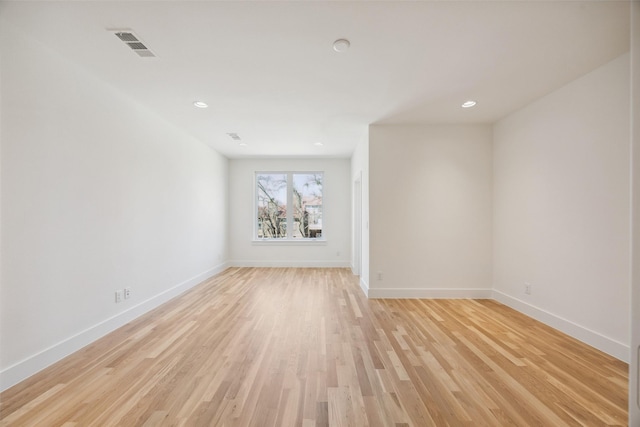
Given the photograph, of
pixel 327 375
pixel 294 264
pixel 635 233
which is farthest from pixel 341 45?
pixel 294 264

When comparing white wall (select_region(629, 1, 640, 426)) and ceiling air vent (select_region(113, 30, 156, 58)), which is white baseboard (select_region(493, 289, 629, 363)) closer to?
white wall (select_region(629, 1, 640, 426))

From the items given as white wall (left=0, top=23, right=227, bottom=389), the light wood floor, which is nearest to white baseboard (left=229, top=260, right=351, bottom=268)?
white wall (left=0, top=23, right=227, bottom=389)

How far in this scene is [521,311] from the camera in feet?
11.4

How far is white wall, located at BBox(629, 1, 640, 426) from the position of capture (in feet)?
3.89

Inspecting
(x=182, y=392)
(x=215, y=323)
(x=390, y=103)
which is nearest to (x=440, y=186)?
(x=390, y=103)

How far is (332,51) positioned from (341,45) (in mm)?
126

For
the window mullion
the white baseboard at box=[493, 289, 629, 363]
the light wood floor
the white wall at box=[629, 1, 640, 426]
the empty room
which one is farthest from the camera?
the window mullion

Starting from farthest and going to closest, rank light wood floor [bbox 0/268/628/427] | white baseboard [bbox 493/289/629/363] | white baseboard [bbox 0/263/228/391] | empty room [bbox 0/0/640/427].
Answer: white baseboard [bbox 493/289/629/363] → white baseboard [bbox 0/263/228/391] → empty room [bbox 0/0/640/427] → light wood floor [bbox 0/268/628/427]

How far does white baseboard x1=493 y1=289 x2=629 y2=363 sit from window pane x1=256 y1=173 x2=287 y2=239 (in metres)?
4.75

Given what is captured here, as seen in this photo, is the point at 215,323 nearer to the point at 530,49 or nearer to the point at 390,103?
the point at 390,103

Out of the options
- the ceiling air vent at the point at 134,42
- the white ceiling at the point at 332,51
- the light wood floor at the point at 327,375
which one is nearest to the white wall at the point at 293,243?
the white ceiling at the point at 332,51

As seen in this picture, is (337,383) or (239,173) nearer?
(337,383)

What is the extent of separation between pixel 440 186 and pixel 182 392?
3.95 meters

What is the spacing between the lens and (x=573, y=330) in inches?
108
